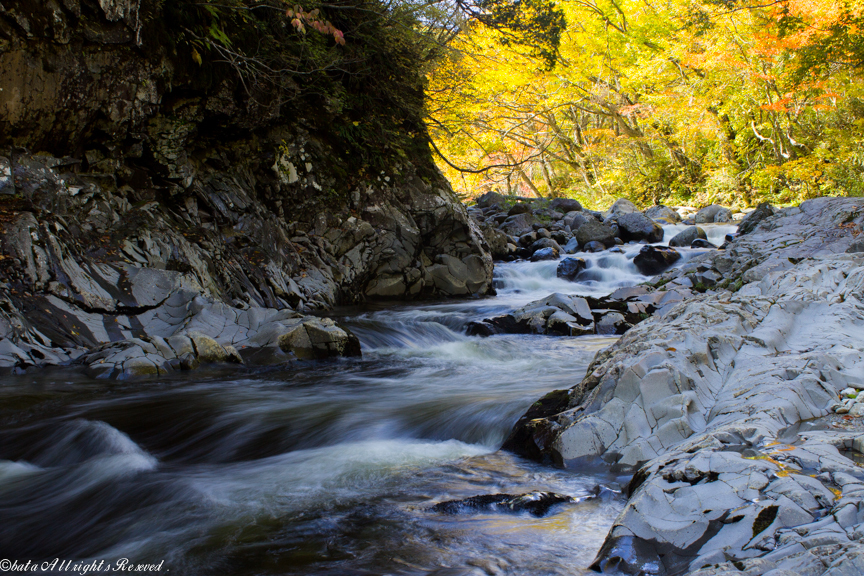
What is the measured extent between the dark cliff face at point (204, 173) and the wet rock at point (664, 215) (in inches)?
348

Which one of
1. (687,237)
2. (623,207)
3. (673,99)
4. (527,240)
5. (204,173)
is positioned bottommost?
(687,237)

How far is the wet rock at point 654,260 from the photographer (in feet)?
42.3

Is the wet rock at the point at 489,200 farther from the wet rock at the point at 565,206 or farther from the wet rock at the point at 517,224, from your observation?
the wet rock at the point at 517,224

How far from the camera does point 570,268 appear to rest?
1312cm

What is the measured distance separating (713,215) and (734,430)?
56.5ft

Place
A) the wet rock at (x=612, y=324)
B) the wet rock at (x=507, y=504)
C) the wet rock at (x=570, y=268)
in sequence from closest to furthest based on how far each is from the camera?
the wet rock at (x=507, y=504) → the wet rock at (x=612, y=324) → the wet rock at (x=570, y=268)

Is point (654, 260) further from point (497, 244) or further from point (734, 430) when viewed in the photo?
point (734, 430)

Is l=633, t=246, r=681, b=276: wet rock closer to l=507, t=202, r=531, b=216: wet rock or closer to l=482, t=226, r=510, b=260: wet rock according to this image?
l=482, t=226, r=510, b=260: wet rock

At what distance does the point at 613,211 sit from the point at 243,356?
16817mm

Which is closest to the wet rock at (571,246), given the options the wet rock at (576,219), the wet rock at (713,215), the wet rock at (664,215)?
the wet rock at (576,219)

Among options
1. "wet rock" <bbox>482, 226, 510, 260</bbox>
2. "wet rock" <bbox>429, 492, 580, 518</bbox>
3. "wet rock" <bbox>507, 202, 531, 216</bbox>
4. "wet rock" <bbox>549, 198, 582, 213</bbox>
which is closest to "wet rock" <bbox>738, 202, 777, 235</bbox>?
"wet rock" <bbox>482, 226, 510, 260</bbox>

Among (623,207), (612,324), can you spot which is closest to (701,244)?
(623,207)

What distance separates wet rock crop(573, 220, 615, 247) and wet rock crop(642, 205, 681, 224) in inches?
122

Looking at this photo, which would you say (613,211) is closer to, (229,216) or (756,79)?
(756,79)
